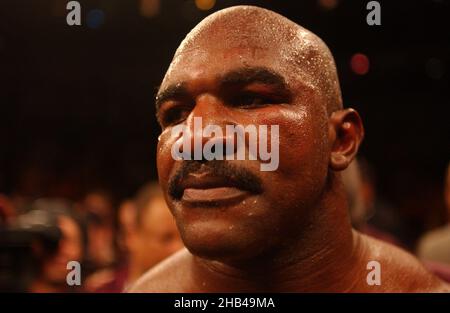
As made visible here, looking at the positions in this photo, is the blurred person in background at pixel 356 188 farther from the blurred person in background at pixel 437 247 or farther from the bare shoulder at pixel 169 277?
the bare shoulder at pixel 169 277

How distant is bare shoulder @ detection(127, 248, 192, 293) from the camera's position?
134cm

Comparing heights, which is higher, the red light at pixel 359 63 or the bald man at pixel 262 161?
the red light at pixel 359 63

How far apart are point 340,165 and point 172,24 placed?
41 centimetres

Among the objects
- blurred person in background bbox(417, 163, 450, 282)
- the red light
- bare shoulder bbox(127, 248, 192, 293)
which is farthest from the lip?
blurred person in background bbox(417, 163, 450, 282)

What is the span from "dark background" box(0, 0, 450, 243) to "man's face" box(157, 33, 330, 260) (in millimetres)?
129

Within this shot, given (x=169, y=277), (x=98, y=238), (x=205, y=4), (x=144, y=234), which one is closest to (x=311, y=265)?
(x=169, y=277)

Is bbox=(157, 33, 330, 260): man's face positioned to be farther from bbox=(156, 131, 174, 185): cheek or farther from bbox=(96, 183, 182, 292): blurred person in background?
bbox=(96, 183, 182, 292): blurred person in background

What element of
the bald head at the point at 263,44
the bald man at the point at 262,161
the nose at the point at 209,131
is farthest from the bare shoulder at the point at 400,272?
the nose at the point at 209,131

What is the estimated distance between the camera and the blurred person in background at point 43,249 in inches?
56.8

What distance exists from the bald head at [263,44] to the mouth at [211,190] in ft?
0.65

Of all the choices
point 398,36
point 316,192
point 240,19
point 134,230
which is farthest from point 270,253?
point 134,230

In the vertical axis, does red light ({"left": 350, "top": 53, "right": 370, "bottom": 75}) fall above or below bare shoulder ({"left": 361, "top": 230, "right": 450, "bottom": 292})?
above

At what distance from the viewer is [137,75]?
1308 mm

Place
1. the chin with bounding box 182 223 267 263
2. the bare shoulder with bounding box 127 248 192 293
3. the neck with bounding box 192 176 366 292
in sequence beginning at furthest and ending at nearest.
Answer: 1. the bare shoulder with bounding box 127 248 192 293
2. the neck with bounding box 192 176 366 292
3. the chin with bounding box 182 223 267 263
